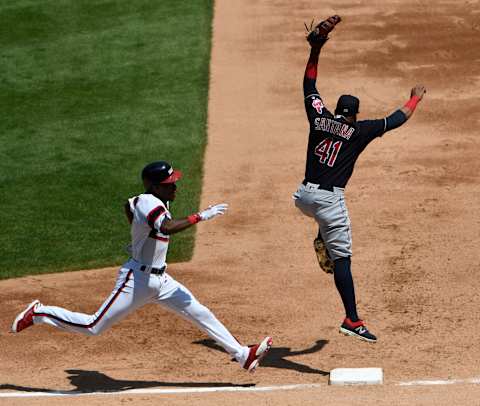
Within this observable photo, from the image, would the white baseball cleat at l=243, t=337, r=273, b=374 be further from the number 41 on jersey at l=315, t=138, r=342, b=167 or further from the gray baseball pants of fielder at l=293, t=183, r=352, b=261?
the number 41 on jersey at l=315, t=138, r=342, b=167

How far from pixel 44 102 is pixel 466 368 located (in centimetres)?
973

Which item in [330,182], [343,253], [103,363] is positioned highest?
[330,182]

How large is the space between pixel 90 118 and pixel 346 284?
7.77 meters

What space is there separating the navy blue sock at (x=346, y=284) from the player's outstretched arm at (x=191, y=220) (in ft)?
4.81

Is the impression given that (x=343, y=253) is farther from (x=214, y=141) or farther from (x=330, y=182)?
(x=214, y=141)

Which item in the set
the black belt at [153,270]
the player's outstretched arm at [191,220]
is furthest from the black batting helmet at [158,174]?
the black belt at [153,270]

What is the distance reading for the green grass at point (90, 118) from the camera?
12023mm

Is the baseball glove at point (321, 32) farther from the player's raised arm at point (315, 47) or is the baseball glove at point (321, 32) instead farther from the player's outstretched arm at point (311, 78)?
the player's outstretched arm at point (311, 78)

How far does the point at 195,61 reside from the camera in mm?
17047

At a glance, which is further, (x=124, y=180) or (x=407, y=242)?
(x=124, y=180)

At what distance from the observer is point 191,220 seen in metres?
7.53

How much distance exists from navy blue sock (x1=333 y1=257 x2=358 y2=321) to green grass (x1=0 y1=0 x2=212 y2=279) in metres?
3.13

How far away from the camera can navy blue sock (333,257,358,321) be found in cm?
854

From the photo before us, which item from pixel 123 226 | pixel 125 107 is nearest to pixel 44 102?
pixel 125 107
